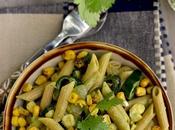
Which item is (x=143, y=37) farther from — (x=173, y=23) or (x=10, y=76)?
(x=10, y=76)

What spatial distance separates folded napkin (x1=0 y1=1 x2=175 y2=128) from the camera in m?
1.31

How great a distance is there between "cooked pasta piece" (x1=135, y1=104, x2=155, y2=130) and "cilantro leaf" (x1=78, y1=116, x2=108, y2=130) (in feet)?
0.36

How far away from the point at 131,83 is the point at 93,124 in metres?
0.16

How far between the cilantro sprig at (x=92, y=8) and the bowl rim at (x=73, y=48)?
3.1 inches

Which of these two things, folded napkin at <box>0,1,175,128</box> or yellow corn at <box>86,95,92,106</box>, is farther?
folded napkin at <box>0,1,175,128</box>

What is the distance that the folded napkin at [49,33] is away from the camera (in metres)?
1.31

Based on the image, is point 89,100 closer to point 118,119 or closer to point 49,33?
point 118,119

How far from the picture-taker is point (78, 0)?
113 centimetres

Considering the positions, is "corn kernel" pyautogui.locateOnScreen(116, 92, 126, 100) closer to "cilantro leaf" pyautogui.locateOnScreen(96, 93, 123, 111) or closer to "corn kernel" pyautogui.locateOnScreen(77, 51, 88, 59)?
"cilantro leaf" pyautogui.locateOnScreen(96, 93, 123, 111)

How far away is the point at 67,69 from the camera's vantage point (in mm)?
1228

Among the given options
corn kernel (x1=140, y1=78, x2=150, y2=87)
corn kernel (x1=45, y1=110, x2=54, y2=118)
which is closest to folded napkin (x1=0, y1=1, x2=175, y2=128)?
corn kernel (x1=140, y1=78, x2=150, y2=87)

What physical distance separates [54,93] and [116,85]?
6.3 inches

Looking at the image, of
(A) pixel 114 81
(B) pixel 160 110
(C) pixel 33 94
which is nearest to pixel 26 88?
(C) pixel 33 94

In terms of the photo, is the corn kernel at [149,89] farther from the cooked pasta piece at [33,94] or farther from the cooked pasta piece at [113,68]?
the cooked pasta piece at [33,94]
